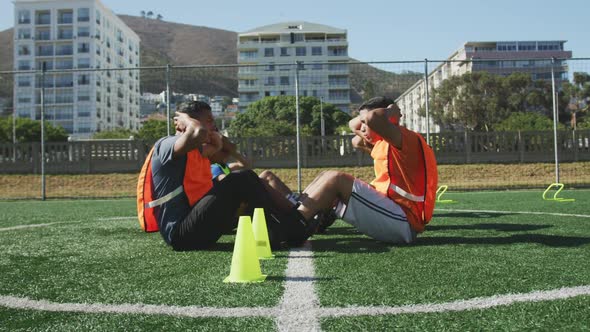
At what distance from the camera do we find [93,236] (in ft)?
19.0

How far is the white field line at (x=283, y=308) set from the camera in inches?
96.8

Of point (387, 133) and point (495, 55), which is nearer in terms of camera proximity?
point (387, 133)

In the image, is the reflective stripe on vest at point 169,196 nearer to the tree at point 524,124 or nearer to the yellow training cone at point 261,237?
the yellow training cone at point 261,237

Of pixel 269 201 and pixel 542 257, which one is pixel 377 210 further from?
pixel 542 257

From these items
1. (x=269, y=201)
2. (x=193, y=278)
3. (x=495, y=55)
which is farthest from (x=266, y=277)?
(x=495, y=55)

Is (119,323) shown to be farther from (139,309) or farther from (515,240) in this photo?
(515,240)

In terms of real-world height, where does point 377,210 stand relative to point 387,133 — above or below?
below

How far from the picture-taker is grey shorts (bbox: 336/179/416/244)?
4434mm

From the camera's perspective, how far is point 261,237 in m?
4.27

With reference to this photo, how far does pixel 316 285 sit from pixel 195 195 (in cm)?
170

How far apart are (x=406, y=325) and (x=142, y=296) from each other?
1427 millimetres

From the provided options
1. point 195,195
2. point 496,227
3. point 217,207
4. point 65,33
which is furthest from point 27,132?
point 217,207

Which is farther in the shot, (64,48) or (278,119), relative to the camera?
(64,48)

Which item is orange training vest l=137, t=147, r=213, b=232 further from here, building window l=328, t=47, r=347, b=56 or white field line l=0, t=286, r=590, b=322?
building window l=328, t=47, r=347, b=56
